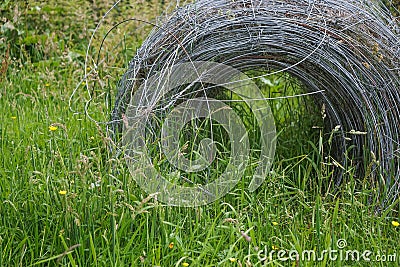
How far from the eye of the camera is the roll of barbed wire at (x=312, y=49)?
2.84 m

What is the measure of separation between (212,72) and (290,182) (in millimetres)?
662

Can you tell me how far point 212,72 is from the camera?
9.82 feet

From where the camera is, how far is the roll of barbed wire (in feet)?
9.33

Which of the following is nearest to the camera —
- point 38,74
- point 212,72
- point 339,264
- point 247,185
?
point 339,264

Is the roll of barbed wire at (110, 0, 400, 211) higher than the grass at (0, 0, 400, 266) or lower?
higher

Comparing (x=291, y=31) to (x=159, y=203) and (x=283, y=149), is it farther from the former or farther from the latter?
(x=159, y=203)

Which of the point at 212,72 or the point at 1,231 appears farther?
the point at 212,72

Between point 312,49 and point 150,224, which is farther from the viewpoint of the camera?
point 312,49

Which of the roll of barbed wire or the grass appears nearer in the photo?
the grass

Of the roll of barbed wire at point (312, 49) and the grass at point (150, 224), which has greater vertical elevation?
the roll of barbed wire at point (312, 49)

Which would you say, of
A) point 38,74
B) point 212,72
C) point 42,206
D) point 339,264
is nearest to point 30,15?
point 38,74

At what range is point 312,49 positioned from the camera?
2.86 meters

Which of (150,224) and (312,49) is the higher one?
(312,49)

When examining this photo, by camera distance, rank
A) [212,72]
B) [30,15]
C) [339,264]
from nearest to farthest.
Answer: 1. [339,264]
2. [212,72]
3. [30,15]
